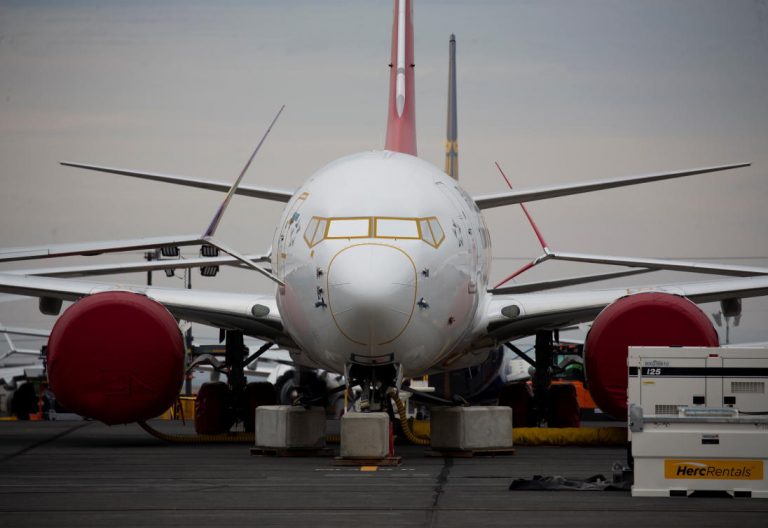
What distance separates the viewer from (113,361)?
19.9 meters

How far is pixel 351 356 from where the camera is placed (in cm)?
1723

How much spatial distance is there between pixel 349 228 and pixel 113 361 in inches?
188

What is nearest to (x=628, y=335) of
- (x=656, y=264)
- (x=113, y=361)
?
(x=656, y=264)

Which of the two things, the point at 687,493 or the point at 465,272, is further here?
the point at 465,272

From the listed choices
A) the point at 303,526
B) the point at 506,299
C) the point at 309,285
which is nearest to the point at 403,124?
the point at 506,299

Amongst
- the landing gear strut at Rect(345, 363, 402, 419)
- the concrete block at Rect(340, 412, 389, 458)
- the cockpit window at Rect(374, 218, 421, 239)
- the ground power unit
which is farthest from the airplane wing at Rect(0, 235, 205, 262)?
the ground power unit

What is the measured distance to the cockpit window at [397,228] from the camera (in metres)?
17.1

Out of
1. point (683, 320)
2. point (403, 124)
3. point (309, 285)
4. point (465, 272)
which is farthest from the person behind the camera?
point (403, 124)

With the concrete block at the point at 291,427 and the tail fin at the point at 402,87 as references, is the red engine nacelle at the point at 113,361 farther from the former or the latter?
the tail fin at the point at 402,87

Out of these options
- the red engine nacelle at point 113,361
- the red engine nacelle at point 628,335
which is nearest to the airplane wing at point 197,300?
the red engine nacelle at point 113,361

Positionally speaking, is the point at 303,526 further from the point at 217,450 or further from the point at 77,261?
the point at 77,261

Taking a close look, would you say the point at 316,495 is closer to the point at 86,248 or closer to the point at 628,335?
the point at 86,248

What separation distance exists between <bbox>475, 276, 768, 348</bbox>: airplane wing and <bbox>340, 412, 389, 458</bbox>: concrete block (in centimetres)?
496

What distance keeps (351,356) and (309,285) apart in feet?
3.37
